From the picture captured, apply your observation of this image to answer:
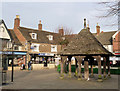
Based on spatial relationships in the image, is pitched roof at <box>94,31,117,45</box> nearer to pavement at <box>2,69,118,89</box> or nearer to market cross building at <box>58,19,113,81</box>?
market cross building at <box>58,19,113,81</box>

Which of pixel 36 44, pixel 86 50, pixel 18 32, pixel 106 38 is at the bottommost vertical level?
pixel 86 50

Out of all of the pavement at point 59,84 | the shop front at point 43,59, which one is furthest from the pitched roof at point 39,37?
the pavement at point 59,84

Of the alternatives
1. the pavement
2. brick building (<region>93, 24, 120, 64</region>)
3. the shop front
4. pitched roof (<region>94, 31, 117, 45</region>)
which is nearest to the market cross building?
the pavement

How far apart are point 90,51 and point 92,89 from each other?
4395 mm

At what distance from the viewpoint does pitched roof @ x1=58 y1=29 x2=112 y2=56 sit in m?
13.9

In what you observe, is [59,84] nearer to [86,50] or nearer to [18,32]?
[86,50]

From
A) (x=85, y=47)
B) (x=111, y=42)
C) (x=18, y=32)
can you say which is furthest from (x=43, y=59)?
(x=85, y=47)

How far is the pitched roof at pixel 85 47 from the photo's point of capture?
13938 millimetres

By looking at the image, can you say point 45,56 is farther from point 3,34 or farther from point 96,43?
point 96,43

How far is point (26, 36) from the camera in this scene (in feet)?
120

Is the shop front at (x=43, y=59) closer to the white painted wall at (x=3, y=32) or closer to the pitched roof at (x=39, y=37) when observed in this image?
the pitched roof at (x=39, y=37)

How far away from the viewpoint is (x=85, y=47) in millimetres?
14633

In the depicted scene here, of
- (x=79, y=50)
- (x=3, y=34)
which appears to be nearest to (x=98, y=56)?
(x=79, y=50)

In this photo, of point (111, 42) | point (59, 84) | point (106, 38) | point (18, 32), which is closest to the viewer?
point (59, 84)
